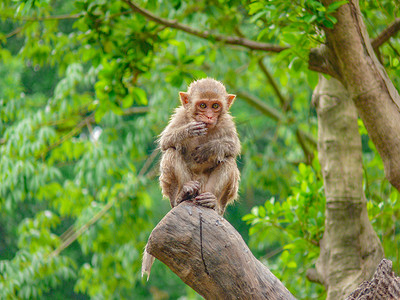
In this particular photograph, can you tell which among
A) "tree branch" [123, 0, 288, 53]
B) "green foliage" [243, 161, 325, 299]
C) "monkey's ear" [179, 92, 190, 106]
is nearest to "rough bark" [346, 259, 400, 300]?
"monkey's ear" [179, 92, 190, 106]

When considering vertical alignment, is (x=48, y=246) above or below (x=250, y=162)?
below

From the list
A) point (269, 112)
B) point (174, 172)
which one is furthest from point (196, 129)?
point (269, 112)

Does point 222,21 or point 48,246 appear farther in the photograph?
point 48,246

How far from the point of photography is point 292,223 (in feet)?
19.5

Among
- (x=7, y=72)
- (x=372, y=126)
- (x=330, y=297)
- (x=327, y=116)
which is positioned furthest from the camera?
(x=7, y=72)

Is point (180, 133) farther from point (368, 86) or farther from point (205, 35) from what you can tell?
point (205, 35)

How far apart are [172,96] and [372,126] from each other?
514 centimetres

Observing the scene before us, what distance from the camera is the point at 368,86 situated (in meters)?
4.18

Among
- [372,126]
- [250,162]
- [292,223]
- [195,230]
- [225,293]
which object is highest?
[372,126]

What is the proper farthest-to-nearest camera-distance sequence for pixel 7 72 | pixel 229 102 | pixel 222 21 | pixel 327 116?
pixel 7 72 → pixel 222 21 → pixel 327 116 → pixel 229 102

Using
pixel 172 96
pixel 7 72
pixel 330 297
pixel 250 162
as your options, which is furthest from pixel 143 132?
pixel 7 72

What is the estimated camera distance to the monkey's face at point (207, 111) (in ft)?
14.7

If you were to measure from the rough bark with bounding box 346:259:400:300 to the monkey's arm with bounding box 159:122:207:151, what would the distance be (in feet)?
5.84

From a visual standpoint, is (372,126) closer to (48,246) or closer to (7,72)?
(48,246)
